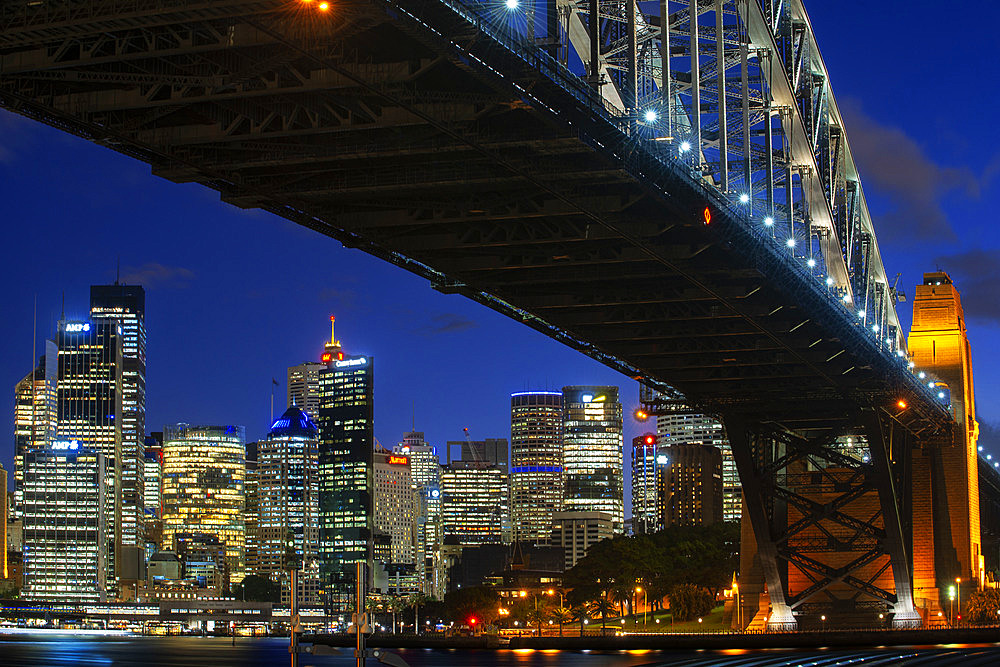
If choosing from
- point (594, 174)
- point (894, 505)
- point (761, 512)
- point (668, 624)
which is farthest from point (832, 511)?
point (668, 624)

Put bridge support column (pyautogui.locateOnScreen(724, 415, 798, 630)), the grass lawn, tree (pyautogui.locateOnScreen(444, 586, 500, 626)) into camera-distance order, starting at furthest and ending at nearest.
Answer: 1. tree (pyautogui.locateOnScreen(444, 586, 500, 626))
2. the grass lawn
3. bridge support column (pyautogui.locateOnScreen(724, 415, 798, 630))

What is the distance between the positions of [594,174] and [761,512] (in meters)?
38.5

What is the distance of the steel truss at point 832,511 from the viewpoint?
68938 mm

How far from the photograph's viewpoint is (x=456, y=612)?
161 meters

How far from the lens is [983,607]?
253 ft

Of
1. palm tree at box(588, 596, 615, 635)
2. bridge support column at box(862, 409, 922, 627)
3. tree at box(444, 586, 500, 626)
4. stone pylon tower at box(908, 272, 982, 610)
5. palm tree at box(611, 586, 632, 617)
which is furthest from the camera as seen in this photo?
tree at box(444, 586, 500, 626)

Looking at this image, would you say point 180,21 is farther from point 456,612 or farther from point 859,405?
point 456,612

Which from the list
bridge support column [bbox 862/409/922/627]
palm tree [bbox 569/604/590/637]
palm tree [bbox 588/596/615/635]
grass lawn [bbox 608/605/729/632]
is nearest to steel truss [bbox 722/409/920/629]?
bridge support column [bbox 862/409/922/627]

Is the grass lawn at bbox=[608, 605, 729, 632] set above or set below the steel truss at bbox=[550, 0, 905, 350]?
below

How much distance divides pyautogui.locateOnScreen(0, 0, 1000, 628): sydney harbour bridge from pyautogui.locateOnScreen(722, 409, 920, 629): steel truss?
19 centimetres

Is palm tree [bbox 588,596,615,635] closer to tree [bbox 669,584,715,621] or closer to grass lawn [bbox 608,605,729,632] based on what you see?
grass lawn [bbox 608,605,729,632]

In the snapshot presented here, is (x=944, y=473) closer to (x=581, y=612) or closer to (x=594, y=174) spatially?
(x=594, y=174)

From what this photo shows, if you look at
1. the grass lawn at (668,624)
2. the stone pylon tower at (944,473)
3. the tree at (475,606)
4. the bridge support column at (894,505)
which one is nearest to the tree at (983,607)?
the stone pylon tower at (944,473)

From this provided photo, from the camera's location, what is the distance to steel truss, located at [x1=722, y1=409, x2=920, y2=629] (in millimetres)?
68938
